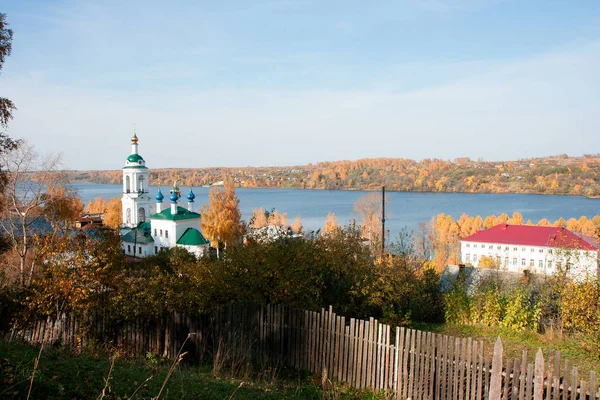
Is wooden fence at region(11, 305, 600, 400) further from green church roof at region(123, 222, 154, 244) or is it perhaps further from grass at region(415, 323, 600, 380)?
green church roof at region(123, 222, 154, 244)

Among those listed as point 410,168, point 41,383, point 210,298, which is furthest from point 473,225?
point 410,168

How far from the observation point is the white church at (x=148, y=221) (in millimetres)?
40719

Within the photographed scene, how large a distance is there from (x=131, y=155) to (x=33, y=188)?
63.9 ft

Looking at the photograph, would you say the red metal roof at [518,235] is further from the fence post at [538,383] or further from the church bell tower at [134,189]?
the fence post at [538,383]

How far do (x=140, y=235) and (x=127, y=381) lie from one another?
38865 mm

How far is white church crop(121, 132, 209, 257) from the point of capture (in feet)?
134

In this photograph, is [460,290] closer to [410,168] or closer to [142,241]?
[142,241]

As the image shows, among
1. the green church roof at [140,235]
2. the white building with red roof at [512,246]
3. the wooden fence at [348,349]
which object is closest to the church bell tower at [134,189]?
the green church roof at [140,235]

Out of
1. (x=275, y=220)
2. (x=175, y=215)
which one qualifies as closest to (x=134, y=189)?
(x=175, y=215)

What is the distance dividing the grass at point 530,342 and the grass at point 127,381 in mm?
3764

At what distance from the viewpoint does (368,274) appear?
13.4m

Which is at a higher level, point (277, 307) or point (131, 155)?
point (131, 155)

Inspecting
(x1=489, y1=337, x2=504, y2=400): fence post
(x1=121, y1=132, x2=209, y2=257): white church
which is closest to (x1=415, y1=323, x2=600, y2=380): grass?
(x1=489, y1=337, x2=504, y2=400): fence post

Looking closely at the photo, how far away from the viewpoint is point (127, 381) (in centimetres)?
681
